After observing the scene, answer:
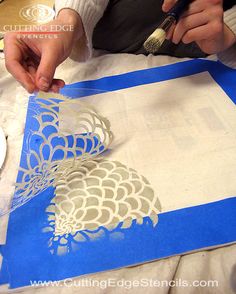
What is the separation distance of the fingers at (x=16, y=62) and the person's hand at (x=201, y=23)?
21 cm

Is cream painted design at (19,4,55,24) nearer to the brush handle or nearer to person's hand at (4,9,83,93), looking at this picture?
person's hand at (4,9,83,93)

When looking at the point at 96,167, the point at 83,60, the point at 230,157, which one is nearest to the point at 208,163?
the point at 230,157

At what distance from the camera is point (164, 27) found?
0.37 meters

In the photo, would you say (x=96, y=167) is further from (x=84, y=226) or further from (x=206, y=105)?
(x=206, y=105)

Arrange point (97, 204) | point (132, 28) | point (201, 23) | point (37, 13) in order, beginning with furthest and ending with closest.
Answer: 1. point (37, 13)
2. point (132, 28)
3. point (201, 23)
4. point (97, 204)

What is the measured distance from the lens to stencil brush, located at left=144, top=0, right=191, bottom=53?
1.14ft

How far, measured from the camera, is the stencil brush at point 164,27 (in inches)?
13.7

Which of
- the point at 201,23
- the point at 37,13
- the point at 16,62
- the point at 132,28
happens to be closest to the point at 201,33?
the point at 201,23

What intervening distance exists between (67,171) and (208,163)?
0.17 m

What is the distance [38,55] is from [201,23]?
244 millimetres

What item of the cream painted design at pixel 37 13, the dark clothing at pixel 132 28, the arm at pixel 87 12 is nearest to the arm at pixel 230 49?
the dark clothing at pixel 132 28

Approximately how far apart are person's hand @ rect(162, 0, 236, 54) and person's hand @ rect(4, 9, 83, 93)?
0.15 meters

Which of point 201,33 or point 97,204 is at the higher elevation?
point 201,33

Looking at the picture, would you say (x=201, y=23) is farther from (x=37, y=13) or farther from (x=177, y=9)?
(x=37, y=13)
